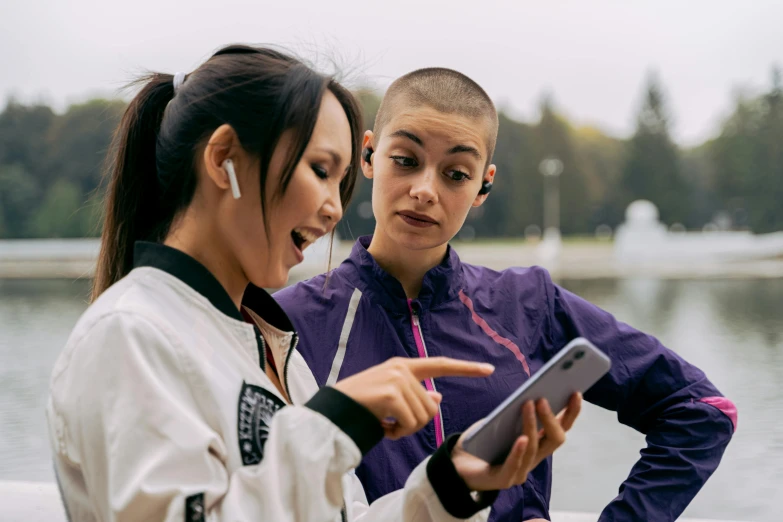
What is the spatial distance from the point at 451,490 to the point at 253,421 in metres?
0.41

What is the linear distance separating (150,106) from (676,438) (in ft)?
5.25

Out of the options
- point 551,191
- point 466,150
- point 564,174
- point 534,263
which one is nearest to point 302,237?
point 466,150

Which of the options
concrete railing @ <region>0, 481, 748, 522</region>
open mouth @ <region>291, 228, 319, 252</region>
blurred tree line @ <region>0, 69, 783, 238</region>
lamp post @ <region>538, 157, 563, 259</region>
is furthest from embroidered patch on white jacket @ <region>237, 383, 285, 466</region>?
lamp post @ <region>538, 157, 563, 259</region>

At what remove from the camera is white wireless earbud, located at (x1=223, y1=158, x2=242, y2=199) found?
1.37 metres

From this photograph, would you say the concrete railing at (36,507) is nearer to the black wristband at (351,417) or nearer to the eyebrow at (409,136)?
the eyebrow at (409,136)

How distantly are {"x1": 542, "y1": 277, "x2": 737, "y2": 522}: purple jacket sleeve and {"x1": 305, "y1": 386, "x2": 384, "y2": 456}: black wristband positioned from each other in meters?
1.24

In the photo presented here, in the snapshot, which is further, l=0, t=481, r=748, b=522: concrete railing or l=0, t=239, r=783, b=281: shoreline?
l=0, t=239, r=783, b=281: shoreline

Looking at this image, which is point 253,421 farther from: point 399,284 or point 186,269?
point 399,284

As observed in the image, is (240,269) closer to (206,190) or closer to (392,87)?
(206,190)

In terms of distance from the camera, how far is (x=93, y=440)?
3.89 feet

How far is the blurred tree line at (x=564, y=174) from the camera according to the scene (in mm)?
41688

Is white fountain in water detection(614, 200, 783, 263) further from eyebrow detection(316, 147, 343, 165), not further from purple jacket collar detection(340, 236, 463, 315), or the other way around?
eyebrow detection(316, 147, 343, 165)

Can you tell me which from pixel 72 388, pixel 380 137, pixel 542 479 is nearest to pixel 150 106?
pixel 72 388

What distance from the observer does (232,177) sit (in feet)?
4.50
